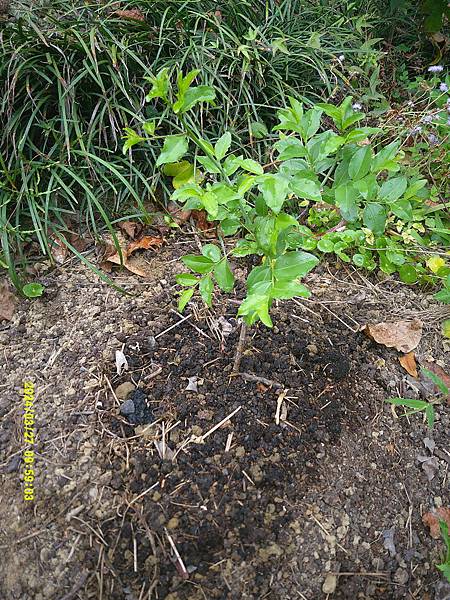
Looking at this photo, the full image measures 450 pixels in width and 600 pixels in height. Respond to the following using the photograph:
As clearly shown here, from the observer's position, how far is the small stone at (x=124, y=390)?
5.24 ft

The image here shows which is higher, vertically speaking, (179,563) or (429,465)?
(179,563)

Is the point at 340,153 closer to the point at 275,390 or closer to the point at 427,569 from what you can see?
the point at 275,390

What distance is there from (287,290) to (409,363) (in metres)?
0.96

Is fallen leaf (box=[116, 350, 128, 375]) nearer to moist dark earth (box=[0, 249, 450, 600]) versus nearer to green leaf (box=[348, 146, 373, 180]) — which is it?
moist dark earth (box=[0, 249, 450, 600])

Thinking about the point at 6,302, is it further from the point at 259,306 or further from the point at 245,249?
the point at 259,306

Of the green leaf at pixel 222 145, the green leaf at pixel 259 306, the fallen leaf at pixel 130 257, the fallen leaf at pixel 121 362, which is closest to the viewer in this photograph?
the green leaf at pixel 259 306

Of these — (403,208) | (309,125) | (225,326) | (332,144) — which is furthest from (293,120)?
(225,326)

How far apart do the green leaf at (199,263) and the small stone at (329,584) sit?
87cm

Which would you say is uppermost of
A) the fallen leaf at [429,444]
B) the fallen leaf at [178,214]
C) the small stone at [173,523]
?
the fallen leaf at [178,214]

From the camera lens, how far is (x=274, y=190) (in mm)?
1032

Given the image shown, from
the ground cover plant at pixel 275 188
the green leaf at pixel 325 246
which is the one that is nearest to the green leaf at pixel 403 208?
the ground cover plant at pixel 275 188

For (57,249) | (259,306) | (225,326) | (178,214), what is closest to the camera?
(259,306)

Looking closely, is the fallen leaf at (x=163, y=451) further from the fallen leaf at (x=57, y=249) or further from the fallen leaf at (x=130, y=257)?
the fallen leaf at (x=57, y=249)

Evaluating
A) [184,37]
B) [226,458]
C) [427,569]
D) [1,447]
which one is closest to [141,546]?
[226,458]
